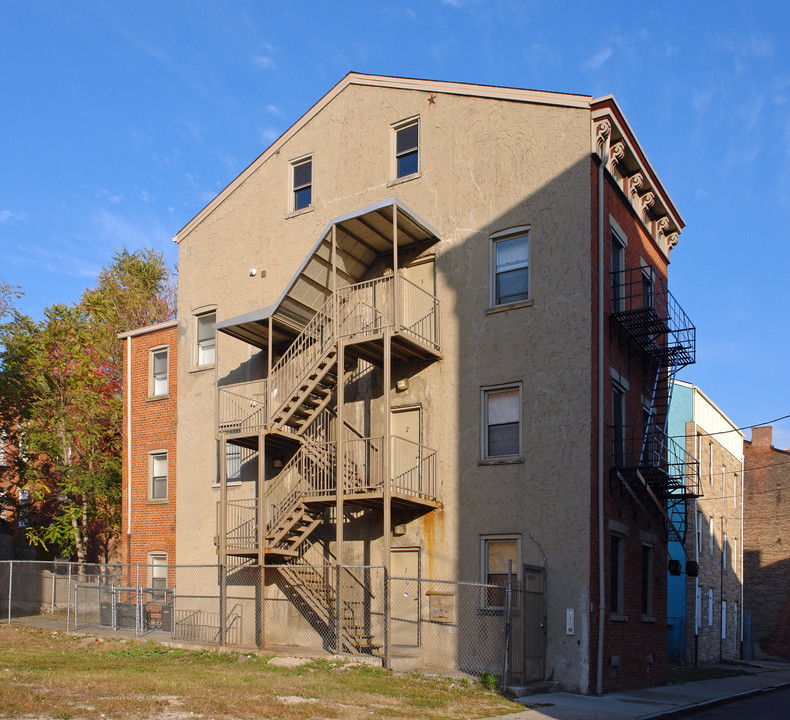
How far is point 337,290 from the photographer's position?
2058cm

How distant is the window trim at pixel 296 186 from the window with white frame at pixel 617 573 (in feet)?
38.5

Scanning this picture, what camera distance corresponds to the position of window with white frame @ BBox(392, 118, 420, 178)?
21438 millimetres

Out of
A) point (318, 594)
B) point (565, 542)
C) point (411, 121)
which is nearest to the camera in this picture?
point (565, 542)

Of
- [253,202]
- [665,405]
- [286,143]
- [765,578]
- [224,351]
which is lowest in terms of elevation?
[765,578]

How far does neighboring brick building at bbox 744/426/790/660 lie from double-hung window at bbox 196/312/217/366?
30345 mm

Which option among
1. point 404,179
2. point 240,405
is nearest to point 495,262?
point 404,179

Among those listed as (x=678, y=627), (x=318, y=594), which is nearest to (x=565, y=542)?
(x=318, y=594)

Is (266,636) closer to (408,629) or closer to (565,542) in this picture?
(408,629)

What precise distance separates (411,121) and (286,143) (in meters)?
4.35

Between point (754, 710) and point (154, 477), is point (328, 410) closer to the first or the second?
point (154, 477)

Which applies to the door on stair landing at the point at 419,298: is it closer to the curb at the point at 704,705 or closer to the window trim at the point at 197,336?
the window trim at the point at 197,336

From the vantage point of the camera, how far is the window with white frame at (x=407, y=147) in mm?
21438

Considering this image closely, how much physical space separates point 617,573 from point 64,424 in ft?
74.8

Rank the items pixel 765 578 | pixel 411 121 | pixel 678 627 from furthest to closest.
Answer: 1. pixel 765 578
2. pixel 678 627
3. pixel 411 121
